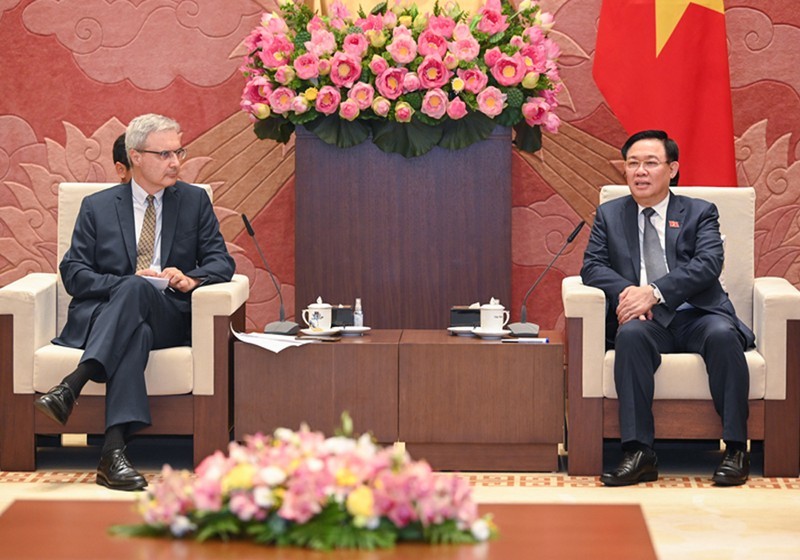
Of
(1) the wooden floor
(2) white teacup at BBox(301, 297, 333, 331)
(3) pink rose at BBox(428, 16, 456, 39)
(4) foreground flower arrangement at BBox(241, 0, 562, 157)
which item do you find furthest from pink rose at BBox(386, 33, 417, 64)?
(1) the wooden floor

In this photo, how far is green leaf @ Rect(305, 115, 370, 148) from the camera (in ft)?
16.3

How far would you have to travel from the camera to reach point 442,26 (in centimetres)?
480

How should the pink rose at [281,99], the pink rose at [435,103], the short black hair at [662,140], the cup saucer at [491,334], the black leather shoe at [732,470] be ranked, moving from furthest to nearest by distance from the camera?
the pink rose at [281,99] → the pink rose at [435,103] → the short black hair at [662,140] → the cup saucer at [491,334] → the black leather shoe at [732,470]

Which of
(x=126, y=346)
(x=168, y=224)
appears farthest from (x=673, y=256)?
(x=126, y=346)

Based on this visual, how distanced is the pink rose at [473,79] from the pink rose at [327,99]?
465 mm

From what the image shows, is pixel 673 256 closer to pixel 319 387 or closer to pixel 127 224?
pixel 319 387

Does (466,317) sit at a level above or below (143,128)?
below

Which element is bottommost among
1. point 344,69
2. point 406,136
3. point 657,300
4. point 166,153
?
point 657,300

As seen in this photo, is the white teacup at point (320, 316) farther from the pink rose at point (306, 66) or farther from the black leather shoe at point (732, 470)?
the black leather shoe at point (732, 470)

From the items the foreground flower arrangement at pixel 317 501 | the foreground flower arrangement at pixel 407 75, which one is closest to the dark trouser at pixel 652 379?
the foreground flower arrangement at pixel 407 75

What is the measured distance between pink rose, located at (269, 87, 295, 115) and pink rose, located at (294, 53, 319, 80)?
9 cm

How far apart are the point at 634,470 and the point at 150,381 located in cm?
164

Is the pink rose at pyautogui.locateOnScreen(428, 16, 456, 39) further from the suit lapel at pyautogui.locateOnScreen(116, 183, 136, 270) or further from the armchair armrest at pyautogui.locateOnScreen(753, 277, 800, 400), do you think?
the armchair armrest at pyautogui.locateOnScreen(753, 277, 800, 400)

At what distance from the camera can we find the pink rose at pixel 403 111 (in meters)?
4.76
